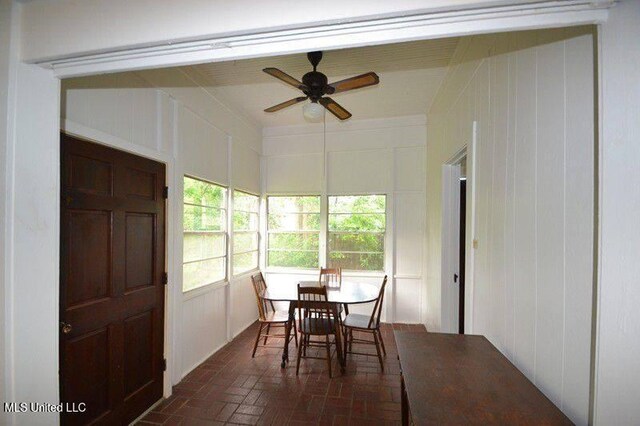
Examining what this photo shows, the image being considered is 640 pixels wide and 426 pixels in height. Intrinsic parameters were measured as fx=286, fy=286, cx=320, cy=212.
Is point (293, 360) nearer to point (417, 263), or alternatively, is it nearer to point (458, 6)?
point (417, 263)

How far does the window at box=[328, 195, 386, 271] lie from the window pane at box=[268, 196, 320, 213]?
0.95 feet

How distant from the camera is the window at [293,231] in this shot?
15.9 feet

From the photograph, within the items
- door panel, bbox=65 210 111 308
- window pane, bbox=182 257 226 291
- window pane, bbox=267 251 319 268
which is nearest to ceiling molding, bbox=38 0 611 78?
door panel, bbox=65 210 111 308

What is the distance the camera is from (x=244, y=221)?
4.44 meters

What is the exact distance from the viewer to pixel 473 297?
2125 mm

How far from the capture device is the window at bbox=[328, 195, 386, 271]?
462 centimetres

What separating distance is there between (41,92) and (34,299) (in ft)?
3.05

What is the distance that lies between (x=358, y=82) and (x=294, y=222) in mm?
2957

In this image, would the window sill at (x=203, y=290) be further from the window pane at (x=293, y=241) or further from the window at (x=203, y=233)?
the window pane at (x=293, y=241)

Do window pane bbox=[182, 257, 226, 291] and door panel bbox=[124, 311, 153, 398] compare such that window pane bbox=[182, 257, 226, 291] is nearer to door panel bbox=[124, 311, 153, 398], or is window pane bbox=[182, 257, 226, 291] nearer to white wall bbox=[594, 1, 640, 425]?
door panel bbox=[124, 311, 153, 398]

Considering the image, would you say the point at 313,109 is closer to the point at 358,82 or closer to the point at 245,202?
the point at 358,82

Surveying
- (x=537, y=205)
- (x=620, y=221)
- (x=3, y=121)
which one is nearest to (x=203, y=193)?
(x=3, y=121)

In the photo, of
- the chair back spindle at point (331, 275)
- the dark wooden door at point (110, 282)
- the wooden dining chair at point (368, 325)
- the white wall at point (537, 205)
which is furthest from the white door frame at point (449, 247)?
the dark wooden door at point (110, 282)

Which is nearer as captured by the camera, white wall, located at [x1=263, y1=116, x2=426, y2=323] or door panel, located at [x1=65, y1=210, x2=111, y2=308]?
door panel, located at [x1=65, y1=210, x2=111, y2=308]
